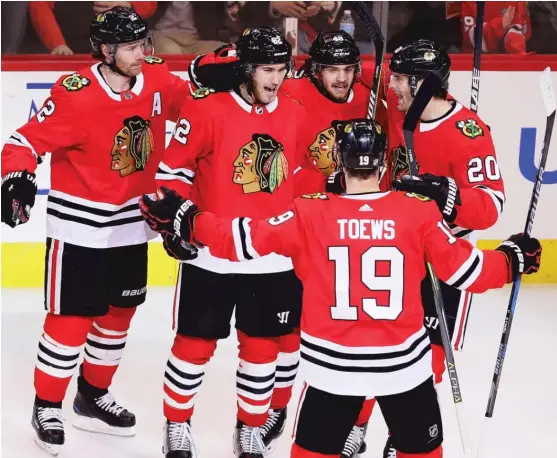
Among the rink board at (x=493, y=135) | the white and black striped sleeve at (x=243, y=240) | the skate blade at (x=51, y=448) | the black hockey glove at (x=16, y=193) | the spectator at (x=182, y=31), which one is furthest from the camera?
the spectator at (x=182, y=31)

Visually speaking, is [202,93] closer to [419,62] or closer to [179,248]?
[179,248]

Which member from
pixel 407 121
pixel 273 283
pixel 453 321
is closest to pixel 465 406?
pixel 453 321

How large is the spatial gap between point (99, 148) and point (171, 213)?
629 mm

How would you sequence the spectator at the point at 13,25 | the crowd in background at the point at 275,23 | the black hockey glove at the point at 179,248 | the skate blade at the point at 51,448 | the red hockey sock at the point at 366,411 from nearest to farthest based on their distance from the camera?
1. the black hockey glove at the point at 179,248
2. the red hockey sock at the point at 366,411
3. the skate blade at the point at 51,448
4. the spectator at the point at 13,25
5. the crowd in background at the point at 275,23

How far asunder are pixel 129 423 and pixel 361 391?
4.29 ft

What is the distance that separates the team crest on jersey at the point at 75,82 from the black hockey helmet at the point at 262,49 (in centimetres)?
51

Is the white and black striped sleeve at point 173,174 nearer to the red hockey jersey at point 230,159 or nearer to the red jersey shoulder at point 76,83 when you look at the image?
the red hockey jersey at point 230,159

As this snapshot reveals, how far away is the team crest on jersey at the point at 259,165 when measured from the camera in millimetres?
3189

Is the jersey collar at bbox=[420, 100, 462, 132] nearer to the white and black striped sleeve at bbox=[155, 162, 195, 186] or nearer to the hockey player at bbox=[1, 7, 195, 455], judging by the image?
the white and black striped sleeve at bbox=[155, 162, 195, 186]

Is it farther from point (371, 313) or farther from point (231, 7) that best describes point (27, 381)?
point (231, 7)

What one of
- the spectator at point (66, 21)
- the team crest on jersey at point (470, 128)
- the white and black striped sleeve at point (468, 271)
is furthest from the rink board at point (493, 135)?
the white and black striped sleeve at point (468, 271)

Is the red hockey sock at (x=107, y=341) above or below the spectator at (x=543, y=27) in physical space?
below

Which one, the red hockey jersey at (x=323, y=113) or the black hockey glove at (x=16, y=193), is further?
the red hockey jersey at (x=323, y=113)

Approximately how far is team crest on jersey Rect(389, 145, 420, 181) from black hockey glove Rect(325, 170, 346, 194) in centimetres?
19
